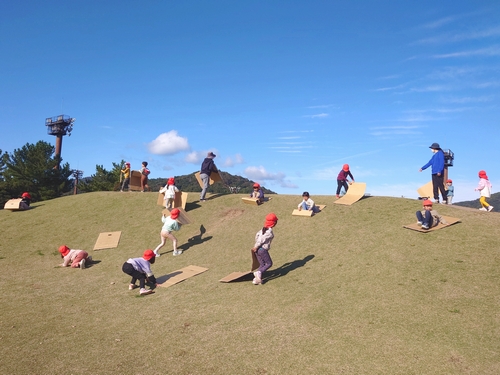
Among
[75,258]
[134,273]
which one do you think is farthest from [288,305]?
[75,258]

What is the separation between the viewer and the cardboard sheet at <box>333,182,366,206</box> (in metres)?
17.0

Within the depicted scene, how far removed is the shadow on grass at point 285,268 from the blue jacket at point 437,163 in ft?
23.6

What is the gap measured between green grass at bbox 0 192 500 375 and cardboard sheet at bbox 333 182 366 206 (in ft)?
3.62

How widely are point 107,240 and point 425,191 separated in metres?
15.6

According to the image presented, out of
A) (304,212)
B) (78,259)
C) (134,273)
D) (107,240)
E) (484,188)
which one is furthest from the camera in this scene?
(107,240)

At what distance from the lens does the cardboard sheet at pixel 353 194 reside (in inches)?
667

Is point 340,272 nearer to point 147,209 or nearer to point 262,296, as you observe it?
point 262,296

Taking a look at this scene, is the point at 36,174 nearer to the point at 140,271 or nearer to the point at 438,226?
the point at 140,271

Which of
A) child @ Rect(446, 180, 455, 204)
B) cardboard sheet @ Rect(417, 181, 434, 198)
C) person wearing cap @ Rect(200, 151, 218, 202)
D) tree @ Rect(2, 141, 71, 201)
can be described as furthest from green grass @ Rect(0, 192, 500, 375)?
tree @ Rect(2, 141, 71, 201)

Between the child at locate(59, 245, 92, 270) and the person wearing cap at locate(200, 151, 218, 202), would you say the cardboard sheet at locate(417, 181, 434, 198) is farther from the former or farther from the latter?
the child at locate(59, 245, 92, 270)

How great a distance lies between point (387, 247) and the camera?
11422 mm

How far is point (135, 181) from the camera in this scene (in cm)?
2366

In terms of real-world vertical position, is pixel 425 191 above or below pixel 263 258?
above

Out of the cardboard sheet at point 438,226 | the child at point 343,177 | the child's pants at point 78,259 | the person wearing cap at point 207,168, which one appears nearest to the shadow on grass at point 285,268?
the cardboard sheet at point 438,226
